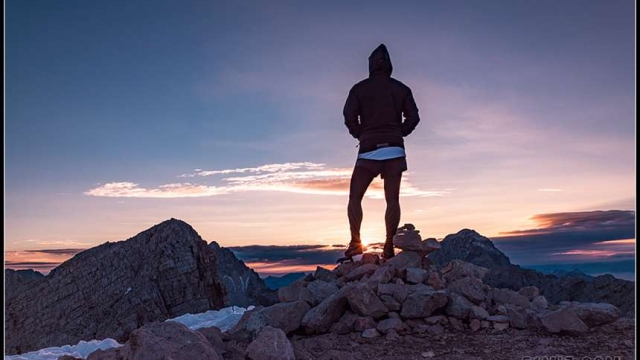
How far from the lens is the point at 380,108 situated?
10.4 meters

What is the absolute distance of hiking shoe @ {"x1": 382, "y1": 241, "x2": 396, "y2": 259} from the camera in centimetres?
1091

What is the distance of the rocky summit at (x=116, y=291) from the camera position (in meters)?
13.7

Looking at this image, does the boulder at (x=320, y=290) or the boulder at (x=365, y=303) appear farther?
the boulder at (x=320, y=290)

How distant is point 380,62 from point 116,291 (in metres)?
8.38

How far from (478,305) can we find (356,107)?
409 cm

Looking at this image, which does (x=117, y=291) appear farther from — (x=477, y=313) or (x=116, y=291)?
(x=477, y=313)

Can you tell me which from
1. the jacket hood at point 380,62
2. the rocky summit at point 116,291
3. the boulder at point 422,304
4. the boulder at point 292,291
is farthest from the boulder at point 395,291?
the rocky summit at point 116,291

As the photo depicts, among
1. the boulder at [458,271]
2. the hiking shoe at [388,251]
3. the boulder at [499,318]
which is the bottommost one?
the boulder at [499,318]

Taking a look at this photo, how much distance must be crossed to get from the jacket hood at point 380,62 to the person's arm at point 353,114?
0.59 m

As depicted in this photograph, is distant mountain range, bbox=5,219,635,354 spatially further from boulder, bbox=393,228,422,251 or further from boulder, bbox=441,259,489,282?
boulder, bbox=393,228,422,251

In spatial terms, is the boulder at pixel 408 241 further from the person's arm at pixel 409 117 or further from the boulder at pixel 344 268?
the person's arm at pixel 409 117

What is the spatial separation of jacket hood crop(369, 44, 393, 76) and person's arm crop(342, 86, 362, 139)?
0.59m

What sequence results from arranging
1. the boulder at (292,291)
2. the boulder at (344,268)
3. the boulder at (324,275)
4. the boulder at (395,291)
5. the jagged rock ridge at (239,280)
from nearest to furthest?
the boulder at (395,291) < the boulder at (292,291) < the boulder at (324,275) < the boulder at (344,268) < the jagged rock ridge at (239,280)

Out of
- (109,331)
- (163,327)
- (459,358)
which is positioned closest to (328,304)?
(459,358)
